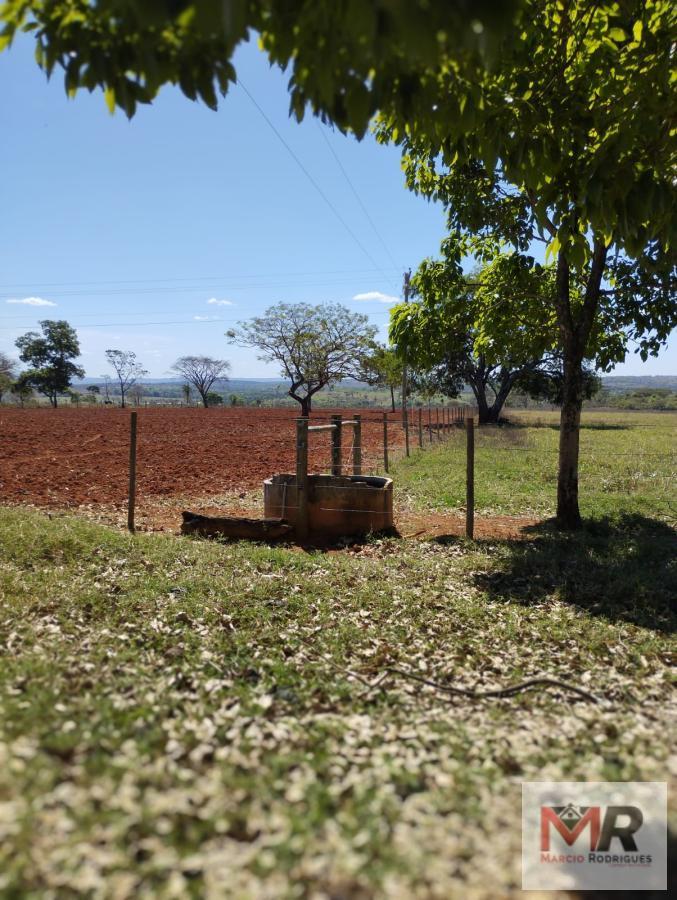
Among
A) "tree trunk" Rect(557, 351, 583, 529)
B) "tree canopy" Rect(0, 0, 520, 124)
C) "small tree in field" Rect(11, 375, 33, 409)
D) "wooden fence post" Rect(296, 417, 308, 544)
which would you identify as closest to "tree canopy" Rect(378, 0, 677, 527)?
"tree canopy" Rect(0, 0, 520, 124)

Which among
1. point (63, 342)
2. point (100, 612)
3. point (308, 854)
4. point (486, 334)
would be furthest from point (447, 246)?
point (63, 342)

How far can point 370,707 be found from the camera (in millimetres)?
3854

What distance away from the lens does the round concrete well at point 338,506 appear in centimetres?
873

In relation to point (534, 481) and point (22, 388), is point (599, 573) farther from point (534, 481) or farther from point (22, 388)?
point (22, 388)

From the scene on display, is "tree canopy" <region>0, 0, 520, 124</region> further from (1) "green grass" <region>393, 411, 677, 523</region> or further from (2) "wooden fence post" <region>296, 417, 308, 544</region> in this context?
(1) "green grass" <region>393, 411, 677, 523</region>

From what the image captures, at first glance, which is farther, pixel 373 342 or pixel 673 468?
pixel 373 342

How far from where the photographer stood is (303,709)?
380 cm

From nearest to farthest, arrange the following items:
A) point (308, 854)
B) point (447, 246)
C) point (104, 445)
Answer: point (308, 854), point (447, 246), point (104, 445)

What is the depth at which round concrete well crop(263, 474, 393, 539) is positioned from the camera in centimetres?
873

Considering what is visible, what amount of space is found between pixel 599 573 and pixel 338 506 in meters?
3.91

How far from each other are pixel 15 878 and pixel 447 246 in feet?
32.1

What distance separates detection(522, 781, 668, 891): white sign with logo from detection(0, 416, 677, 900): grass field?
4.3 inches

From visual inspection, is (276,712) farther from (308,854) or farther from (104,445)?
(104,445)

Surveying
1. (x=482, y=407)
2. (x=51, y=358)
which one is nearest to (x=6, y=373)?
(x=51, y=358)
